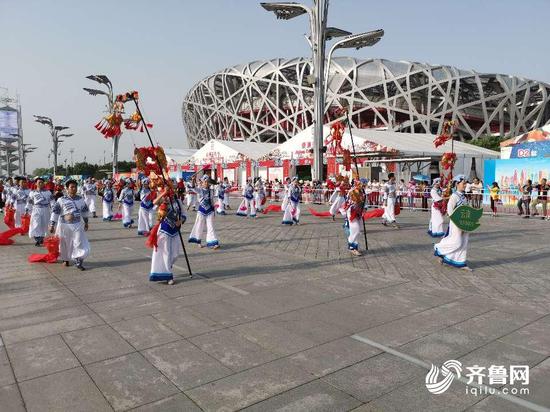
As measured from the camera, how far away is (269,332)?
4.39 metres

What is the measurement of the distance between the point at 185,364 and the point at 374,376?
1594 mm

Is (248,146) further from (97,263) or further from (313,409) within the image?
(313,409)

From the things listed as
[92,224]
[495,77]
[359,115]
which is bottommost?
[92,224]

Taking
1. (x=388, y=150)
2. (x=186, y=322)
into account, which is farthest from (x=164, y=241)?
(x=388, y=150)

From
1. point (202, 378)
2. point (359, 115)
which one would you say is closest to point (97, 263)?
point (202, 378)

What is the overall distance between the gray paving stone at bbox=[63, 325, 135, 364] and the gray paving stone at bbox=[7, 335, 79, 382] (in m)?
0.08

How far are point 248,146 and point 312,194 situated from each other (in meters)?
17.6

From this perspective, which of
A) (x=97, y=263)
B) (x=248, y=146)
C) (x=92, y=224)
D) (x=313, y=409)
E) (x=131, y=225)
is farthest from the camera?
(x=248, y=146)

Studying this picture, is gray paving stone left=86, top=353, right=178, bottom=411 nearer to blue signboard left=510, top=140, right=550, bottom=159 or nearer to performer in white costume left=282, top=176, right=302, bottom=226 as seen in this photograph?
performer in white costume left=282, top=176, right=302, bottom=226

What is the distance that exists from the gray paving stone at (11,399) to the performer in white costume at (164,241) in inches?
122

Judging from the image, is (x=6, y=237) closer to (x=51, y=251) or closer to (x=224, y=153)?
(x=51, y=251)

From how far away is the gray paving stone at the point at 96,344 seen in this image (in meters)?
3.86

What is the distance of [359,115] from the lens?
58.9 m

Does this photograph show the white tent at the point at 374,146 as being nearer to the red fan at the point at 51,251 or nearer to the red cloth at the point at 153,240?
the red fan at the point at 51,251
